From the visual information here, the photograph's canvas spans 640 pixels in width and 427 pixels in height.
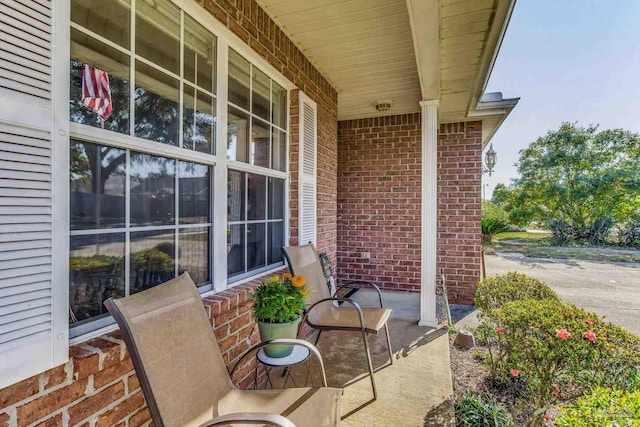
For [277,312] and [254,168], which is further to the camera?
[254,168]

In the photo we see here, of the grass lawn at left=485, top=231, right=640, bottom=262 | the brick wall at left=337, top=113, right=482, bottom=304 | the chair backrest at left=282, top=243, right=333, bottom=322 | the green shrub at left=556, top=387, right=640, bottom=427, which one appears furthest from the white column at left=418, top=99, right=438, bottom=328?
the grass lawn at left=485, top=231, right=640, bottom=262

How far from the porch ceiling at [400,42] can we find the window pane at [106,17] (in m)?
1.21

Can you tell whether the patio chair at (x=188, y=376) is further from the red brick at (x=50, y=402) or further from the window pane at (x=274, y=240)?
the window pane at (x=274, y=240)

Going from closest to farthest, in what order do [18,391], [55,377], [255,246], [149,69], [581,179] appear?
1. [18,391]
2. [55,377]
3. [149,69]
4. [255,246]
5. [581,179]

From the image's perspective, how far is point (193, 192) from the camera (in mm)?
2004

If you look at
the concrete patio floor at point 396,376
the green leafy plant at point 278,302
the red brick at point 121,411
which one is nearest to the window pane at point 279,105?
the green leafy plant at point 278,302

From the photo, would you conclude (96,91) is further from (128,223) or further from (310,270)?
(310,270)

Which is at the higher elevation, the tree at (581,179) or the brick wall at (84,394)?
the tree at (581,179)

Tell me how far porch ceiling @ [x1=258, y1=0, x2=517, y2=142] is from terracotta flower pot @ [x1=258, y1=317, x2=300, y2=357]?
83.6 inches

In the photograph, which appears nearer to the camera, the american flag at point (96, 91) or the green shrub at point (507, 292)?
the american flag at point (96, 91)

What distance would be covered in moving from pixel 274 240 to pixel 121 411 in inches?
70.7

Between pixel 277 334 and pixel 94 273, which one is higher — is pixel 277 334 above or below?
below

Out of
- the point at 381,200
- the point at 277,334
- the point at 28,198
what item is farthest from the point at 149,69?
the point at 381,200

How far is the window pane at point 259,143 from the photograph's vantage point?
8.77 feet
